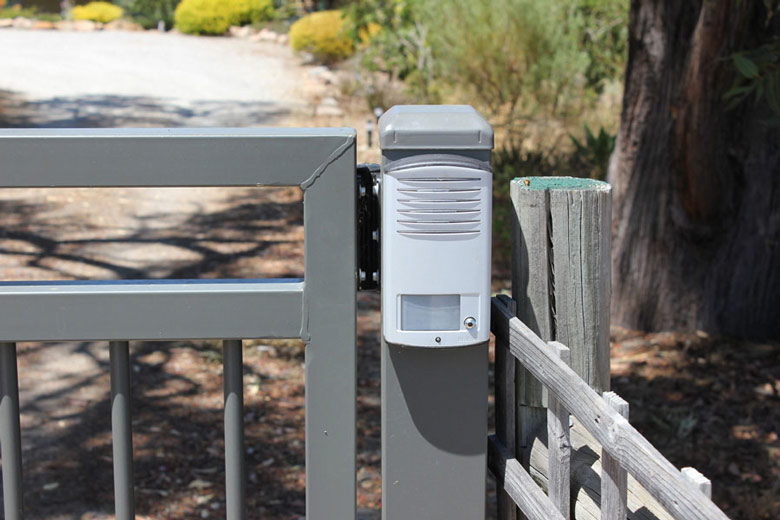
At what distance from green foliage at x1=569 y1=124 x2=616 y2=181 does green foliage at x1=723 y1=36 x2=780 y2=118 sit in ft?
9.59

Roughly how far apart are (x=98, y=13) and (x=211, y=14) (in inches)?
171

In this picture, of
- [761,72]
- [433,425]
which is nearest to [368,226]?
[433,425]

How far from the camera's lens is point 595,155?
314 inches

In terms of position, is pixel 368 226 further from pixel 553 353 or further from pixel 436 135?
pixel 553 353

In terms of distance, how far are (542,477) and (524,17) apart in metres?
8.95

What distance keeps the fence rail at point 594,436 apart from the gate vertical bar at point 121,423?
779 mm

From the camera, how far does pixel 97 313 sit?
5.92 ft

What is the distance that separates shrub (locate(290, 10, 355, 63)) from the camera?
15.8m

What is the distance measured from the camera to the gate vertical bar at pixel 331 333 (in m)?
1.78

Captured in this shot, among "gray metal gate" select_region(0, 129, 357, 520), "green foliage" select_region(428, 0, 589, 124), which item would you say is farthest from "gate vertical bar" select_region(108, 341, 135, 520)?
"green foliage" select_region(428, 0, 589, 124)

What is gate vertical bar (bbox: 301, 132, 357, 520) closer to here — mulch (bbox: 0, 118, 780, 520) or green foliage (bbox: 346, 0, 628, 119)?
mulch (bbox: 0, 118, 780, 520)

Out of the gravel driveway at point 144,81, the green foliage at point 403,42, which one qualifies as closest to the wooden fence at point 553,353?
the green foliage at point 403,42

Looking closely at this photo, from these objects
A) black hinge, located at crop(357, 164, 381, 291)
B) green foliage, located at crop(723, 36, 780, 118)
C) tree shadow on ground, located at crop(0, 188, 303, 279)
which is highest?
green foliage, located at crop(723, 36, 780, 118)

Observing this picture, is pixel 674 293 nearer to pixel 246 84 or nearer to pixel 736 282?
pixel 736 282
